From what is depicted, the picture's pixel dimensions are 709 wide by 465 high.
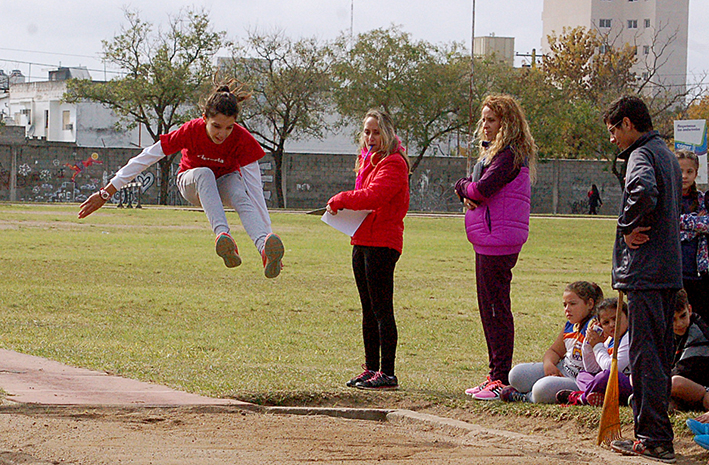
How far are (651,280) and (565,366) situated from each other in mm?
1797

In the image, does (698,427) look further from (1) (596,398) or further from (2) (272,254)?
(2) (272,254)

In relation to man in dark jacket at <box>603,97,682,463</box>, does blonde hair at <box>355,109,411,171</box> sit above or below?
above

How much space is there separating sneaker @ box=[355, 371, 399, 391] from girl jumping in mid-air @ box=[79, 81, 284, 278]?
1.17 metres

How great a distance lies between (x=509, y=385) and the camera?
7164mm

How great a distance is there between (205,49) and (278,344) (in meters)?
47.1

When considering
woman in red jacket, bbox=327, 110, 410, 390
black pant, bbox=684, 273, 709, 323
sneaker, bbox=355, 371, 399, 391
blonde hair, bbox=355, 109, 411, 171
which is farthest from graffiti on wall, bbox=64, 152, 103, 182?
black pant, bbox=684, 273, 709, 323

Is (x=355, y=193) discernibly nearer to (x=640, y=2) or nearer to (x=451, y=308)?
(x=451, y=308)

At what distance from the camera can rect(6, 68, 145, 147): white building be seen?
229ft

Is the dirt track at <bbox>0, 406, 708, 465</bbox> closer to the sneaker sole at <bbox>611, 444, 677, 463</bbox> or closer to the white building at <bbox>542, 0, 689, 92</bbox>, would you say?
the sneaker sole at <bbox>611, 444, 677, 463</bbox>

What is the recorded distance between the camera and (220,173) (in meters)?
7.83

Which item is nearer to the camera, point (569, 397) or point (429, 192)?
point (569, 397)

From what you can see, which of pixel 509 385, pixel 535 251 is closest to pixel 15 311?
pixel 509 385

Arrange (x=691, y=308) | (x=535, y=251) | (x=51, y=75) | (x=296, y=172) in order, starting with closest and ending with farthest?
(x=691, y=308)
(x=535, y=251)
(x=296, y=172)
(x=51, y=75)

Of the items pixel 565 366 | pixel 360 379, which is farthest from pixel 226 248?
pixel 565 366
